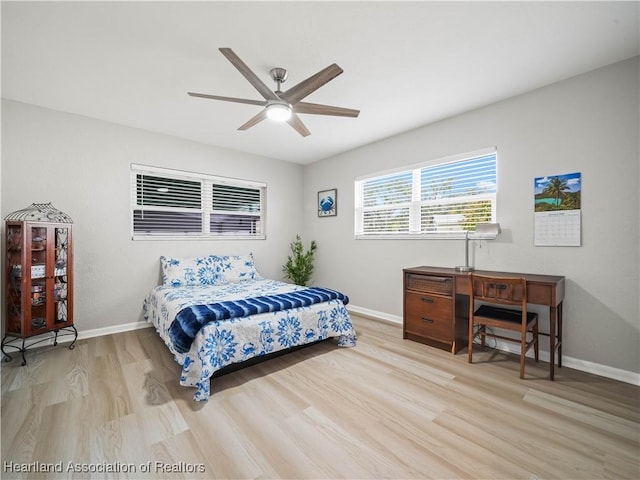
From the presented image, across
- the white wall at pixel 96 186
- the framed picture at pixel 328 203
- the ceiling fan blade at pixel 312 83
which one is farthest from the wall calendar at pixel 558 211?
the white wall at pixel 96 186

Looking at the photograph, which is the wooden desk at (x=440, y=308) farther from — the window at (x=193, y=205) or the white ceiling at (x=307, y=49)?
the window at (x=193, y=205)

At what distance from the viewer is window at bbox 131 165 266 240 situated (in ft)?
12.5

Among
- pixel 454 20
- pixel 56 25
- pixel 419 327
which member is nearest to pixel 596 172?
pixel 454 20

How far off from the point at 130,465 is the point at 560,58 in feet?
13.2

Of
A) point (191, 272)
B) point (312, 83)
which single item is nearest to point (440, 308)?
point (312, 83)

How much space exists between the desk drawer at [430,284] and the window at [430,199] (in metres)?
0.67

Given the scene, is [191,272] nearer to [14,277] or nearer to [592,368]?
[14,277]

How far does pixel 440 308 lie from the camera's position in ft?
9.76

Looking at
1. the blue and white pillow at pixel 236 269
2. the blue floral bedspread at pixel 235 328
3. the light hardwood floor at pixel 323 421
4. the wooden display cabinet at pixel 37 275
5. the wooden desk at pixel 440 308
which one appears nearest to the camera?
the light hardwood floor at pixel 323 421

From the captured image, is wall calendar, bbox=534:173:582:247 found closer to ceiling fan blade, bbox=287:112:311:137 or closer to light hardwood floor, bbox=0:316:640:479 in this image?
light hardwood floor, bbox=0:316:640:479

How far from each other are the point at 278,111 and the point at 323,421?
2.32 metres

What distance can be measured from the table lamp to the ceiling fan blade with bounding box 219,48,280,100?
2.34 metres

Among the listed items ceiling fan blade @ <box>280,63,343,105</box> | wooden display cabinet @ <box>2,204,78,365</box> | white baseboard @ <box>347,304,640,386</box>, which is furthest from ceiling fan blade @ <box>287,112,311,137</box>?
white baseboard @ <box>347,304,640,386</box>

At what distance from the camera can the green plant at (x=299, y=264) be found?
5.02 m
